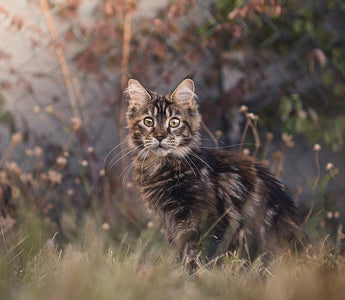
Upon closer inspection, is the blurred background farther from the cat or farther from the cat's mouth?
the cat's mouth

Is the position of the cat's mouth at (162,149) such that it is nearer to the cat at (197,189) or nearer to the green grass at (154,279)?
the cat at (197,189)

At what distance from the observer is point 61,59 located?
3.93m

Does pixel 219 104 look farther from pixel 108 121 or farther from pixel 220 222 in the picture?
pixel 220 222

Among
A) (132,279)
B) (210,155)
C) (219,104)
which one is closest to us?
(132,279)

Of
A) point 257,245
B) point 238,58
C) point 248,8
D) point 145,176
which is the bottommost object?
point 257,245

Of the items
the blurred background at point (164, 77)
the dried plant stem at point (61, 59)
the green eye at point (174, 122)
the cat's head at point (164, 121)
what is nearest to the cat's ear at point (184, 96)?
the cat's head at point (164, 121)

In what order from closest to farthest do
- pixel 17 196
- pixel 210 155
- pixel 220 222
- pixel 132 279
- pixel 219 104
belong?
pixel 132 279 < pixel 220 222 < pixel 210 155 < pixel 17 196 < pixel 219 104

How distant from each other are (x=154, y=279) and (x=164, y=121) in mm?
A: 1095

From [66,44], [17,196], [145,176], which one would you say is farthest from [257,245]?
[66,44]

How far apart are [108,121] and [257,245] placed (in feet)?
6.84

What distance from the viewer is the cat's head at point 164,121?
2672mm

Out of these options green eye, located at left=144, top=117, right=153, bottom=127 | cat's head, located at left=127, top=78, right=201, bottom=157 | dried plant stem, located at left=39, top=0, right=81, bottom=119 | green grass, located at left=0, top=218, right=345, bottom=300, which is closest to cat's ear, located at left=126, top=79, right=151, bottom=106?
cat's head, located at left=127, top=78, right=201, bottom=157

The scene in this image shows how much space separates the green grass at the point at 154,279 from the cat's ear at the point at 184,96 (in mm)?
827

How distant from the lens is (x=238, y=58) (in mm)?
4121
